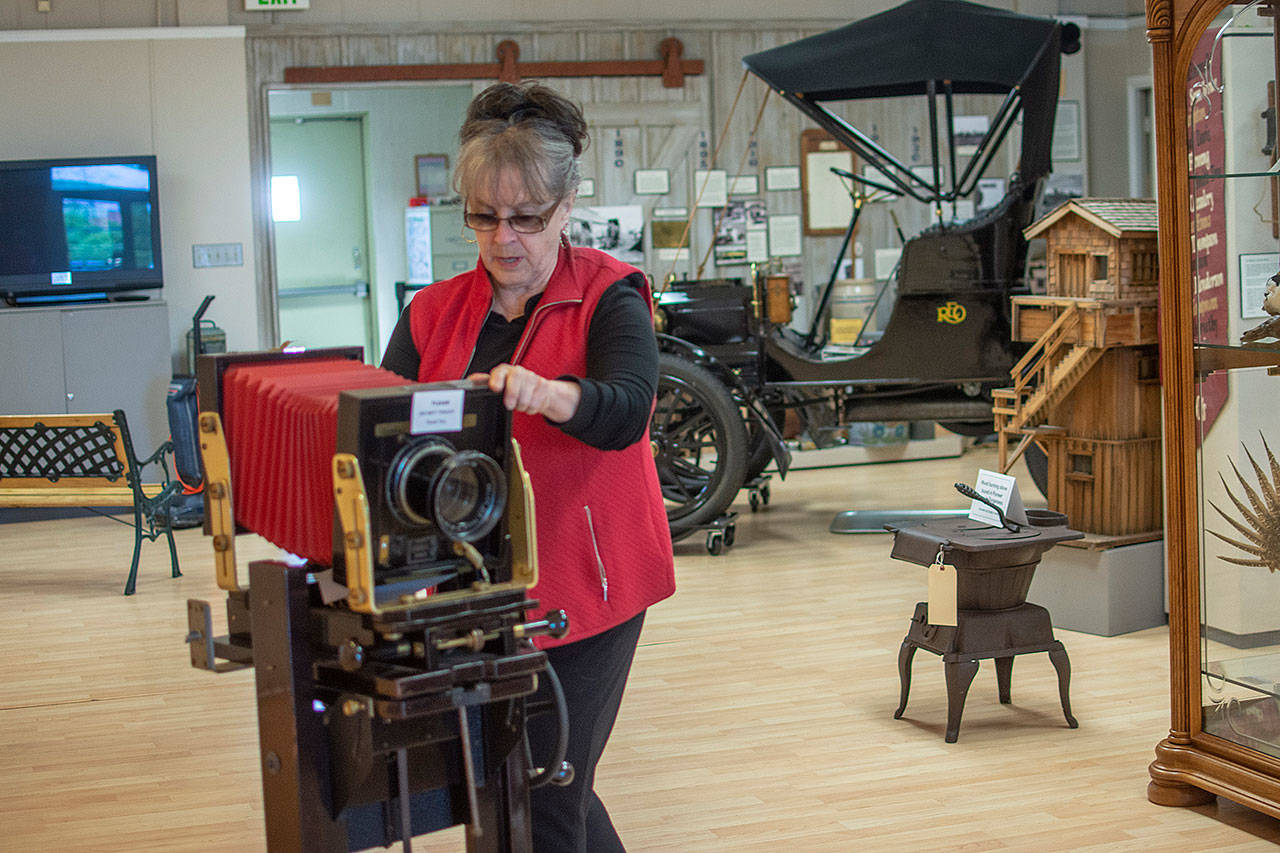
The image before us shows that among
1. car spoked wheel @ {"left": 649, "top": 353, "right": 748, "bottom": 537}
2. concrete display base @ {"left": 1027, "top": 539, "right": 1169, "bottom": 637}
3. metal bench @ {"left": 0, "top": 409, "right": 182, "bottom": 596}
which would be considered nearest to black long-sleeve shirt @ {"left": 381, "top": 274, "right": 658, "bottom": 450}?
concrete display base @ {"left": 1027, "top": 539, "right": 1169, "bottom": 637}

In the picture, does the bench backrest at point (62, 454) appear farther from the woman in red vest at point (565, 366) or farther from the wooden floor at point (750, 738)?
the woman in red vest at point (565, 366)

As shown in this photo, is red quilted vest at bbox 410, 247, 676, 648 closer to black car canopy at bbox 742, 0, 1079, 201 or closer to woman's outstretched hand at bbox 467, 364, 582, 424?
woman's outstretched hand at bbox 467, 364, 582, 424

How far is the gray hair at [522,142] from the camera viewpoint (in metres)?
1.83

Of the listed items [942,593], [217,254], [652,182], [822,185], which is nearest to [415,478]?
[942,593]

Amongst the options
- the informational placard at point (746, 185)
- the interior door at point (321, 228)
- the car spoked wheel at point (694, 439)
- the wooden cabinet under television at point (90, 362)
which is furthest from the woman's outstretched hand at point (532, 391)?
the interior door at point (321, 228)

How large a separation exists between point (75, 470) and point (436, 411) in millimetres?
4958

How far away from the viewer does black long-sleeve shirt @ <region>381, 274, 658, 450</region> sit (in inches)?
66.1

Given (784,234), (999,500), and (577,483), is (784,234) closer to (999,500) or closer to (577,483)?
(999,500)

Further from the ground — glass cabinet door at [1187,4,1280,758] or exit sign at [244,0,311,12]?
exit sign at [244,0,311,12]

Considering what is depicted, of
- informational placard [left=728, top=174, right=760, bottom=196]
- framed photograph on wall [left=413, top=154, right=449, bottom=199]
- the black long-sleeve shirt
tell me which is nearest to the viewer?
the black long-sleeve shirt

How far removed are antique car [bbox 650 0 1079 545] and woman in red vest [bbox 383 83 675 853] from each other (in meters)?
3.84

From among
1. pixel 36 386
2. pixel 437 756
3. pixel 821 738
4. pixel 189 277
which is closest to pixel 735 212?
pixel 189 277

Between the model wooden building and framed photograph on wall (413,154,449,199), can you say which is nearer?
the model wooden building

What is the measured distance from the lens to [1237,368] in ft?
9.56
